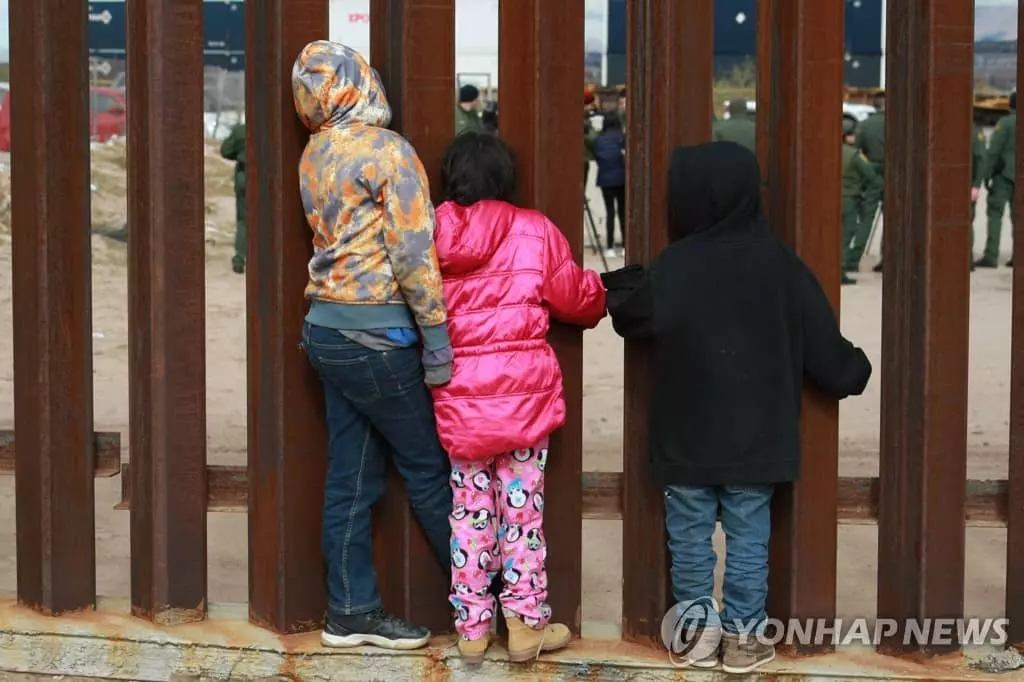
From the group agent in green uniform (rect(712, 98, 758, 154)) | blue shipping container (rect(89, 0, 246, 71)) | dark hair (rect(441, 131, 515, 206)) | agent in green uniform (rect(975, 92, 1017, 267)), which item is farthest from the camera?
blue shipping container (rect(89, 0, 246, 71))

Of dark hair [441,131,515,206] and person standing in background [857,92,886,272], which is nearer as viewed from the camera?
dark hair [441,131,515,206]

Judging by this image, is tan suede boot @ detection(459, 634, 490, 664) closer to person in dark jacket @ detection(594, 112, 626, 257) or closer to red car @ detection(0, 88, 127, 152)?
person in dark jacket @ detection(594, 112, 626, 257)

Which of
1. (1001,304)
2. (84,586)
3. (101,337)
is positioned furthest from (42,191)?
(1001,304)

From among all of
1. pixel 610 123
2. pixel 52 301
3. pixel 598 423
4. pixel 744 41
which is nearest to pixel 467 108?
pixel 610 123

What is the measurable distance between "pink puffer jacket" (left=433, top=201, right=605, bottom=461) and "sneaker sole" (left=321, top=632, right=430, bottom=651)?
55cm

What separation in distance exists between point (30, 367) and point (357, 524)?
998 millimetres

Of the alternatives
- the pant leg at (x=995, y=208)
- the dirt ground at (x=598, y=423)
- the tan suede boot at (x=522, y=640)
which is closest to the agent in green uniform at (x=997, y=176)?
the pant leg at (x=995, y=208)

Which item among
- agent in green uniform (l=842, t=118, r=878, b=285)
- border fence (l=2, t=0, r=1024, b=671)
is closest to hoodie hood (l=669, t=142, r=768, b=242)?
border fence (l=2, t=0, r=1024, b=671)

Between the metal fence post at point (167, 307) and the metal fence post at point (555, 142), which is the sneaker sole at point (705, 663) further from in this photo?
the metal fence post at point (167, 307)

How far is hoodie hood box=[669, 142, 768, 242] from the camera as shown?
3.64 meters

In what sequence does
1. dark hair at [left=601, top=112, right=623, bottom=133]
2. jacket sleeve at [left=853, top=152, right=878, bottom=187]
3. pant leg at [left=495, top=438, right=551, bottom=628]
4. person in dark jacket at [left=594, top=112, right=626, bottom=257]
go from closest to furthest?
pant leg at [left=495, top=438, right=551, bottom=628]
jacket sleeve at [left=853, top=152, right=878, bottom=187]
person in dark jacket at [left=594, top=112, right=626, bottom=257]
dark hair at [left=601, top=112, right=623, bottom=133]

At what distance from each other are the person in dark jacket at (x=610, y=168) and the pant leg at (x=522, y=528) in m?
10.6

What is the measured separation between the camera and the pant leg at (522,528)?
12.4ft

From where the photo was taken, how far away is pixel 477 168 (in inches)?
145
